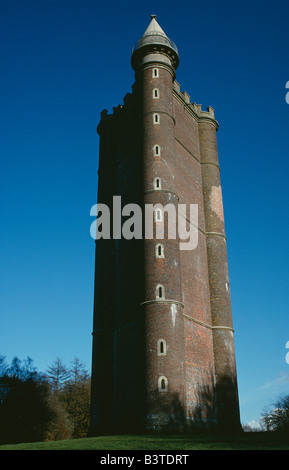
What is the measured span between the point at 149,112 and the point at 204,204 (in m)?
7.36

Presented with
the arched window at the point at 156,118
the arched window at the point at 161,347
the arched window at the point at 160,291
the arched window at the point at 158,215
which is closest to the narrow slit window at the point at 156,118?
the arched window at the point at 156,118

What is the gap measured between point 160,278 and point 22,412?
1823 centimetres

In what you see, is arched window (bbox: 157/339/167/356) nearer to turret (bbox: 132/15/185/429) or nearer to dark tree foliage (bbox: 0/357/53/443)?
turret (bbox: 132/15/185/429)

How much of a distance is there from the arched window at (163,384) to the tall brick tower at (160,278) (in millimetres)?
44

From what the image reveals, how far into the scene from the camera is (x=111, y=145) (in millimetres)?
32531

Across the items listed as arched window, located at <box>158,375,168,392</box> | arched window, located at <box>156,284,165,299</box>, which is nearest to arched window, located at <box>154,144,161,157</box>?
arched window, located at <box>156,284,165,299</box>

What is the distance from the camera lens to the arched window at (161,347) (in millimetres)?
21719

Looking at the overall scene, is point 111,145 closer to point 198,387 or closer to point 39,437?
point 198,387

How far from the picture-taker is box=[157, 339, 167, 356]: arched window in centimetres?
2172

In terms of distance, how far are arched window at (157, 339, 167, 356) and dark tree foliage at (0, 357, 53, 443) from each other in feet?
56.2

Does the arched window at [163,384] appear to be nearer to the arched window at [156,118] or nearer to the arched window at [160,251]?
the arched window at [160,251]

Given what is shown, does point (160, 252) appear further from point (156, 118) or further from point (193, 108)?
point (193, 108)
